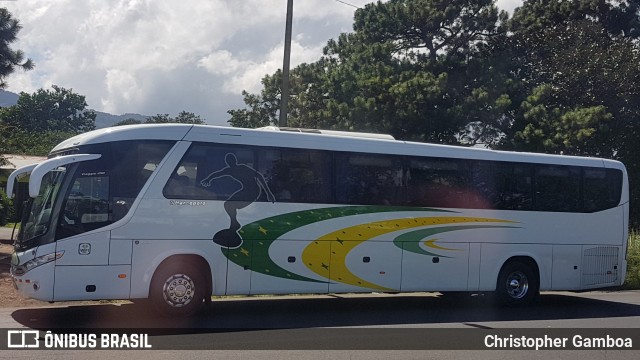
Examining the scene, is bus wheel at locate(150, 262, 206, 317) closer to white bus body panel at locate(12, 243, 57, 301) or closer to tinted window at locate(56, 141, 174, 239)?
tinted window at locate(56, 141, 174, 239)

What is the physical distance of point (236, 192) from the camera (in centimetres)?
1215

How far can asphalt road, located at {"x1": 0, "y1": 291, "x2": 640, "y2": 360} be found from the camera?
31.0 ft

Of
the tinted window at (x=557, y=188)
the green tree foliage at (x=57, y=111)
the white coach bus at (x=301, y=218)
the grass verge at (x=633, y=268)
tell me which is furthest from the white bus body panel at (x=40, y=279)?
the green tree foliage at (x=57, y=111)

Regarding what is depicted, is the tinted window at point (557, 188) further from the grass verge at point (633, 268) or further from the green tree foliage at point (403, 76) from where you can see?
the green tree foliage at point (403, 76)

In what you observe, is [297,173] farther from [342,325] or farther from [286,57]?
[286,57]

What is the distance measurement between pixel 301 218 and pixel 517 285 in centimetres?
528

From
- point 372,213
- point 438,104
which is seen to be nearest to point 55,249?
point 372,213

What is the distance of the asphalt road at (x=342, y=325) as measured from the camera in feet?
31.0

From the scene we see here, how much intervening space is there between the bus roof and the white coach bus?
3cm

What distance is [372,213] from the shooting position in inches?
523

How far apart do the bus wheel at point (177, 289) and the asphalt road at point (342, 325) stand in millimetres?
220

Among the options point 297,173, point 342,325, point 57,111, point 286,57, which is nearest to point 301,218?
point 297,173

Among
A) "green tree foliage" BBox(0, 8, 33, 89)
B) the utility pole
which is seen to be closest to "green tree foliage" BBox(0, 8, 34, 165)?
"green tree foliage" BBox(0, 8, 33, 89)

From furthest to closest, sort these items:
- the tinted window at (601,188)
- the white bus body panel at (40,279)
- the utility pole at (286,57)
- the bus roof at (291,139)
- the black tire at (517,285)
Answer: the utility pole at (286,57) < the tinted window at (601,188) < the black tire at (517,285) < the bus roof at (291,139) < the white bus body panel at (40,279)
